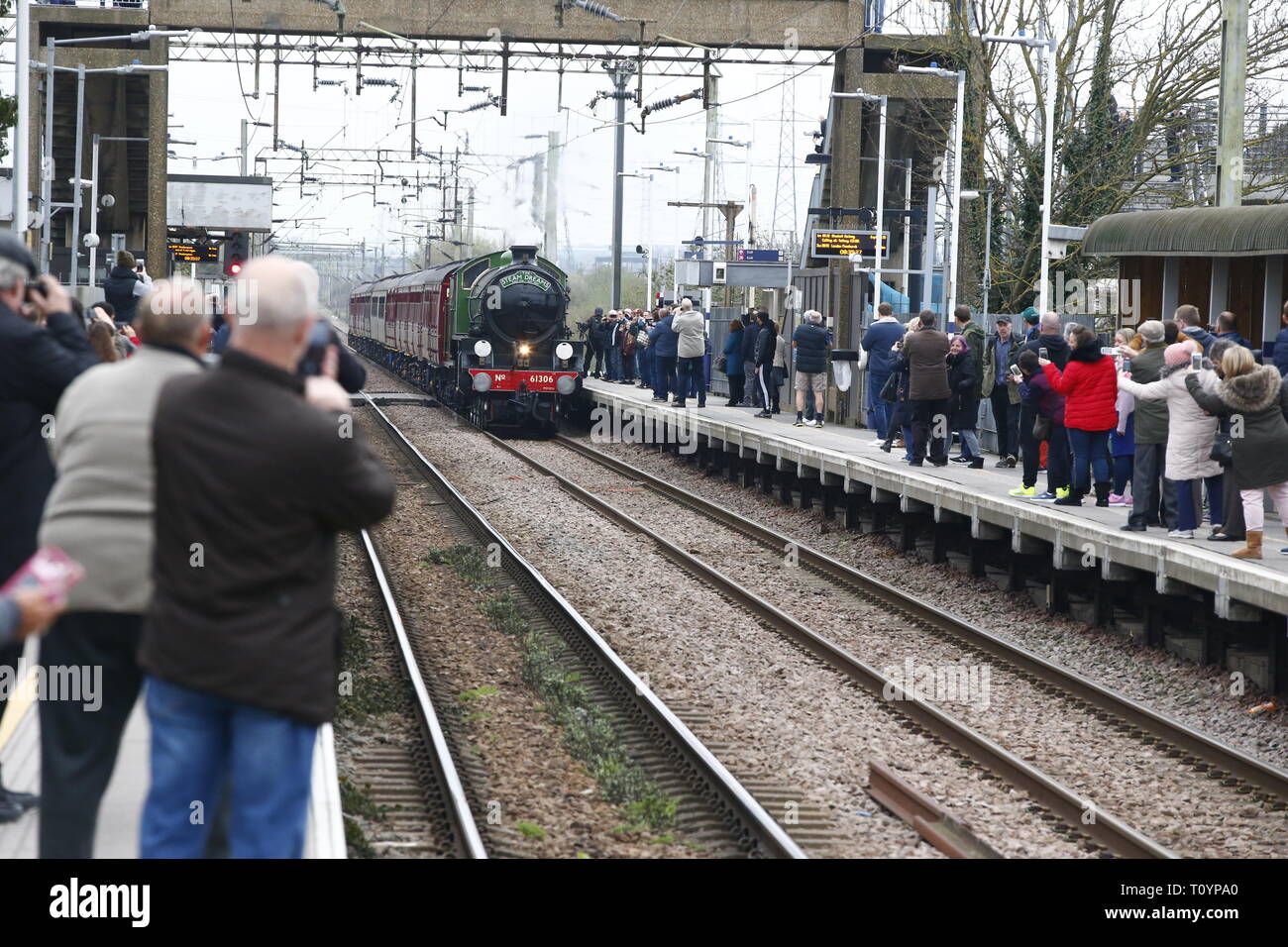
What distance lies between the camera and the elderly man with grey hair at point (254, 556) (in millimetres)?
3936

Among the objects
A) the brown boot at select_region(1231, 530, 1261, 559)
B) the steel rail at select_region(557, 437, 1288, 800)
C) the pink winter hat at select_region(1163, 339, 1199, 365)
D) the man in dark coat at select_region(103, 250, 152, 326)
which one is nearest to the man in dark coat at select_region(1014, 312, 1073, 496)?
the steel rail at select_region(557, 437, 1288, 800)

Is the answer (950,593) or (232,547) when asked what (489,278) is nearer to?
(950,593)

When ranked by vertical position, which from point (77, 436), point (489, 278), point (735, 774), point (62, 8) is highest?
point (62, 8)

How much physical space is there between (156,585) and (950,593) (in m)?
11.7

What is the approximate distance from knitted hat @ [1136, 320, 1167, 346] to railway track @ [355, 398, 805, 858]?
475cm

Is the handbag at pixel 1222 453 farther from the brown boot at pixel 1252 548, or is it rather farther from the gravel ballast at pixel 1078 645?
the gravel ballast at pixel 1078 645

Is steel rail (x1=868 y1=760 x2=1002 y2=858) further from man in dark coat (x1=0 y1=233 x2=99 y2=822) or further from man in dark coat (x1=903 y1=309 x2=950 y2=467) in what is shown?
man in dark coat (x1=903 y1=309 x2=950 y2=467)

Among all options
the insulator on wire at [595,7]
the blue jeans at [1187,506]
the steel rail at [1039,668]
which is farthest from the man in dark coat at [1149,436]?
the insulator on wire at [595,7]

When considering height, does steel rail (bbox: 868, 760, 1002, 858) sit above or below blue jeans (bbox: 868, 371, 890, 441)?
below

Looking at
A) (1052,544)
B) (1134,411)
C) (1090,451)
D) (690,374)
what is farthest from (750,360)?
(1134,411)

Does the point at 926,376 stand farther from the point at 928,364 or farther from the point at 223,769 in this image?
the point at 223,769

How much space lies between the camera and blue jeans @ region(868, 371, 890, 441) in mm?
20625

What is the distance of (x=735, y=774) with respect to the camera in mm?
8742
